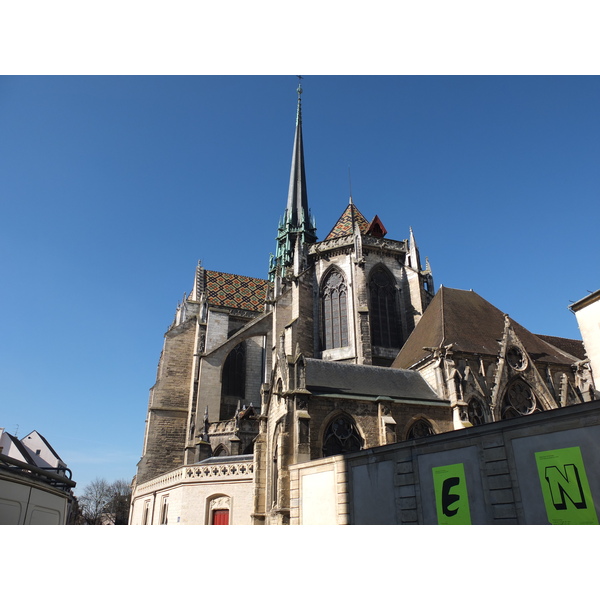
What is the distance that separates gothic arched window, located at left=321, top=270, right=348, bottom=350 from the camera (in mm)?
24094

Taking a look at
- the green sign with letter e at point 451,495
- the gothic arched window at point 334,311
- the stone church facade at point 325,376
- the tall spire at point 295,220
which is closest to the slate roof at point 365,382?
the stone church facade at point 325,376

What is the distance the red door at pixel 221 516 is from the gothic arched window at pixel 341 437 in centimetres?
458

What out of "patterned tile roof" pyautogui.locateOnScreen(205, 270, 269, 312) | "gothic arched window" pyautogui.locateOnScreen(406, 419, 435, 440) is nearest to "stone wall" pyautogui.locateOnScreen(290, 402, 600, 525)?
"gothic arched window" pyautogui.locateOnScreen(406, 419, 435, 440)

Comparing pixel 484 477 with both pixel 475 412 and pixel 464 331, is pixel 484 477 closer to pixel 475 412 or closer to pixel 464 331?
pixel 475 412

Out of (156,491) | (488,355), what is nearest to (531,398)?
(488,355)

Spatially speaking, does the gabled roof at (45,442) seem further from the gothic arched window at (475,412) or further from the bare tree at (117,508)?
the gothic arched window at (475,412)

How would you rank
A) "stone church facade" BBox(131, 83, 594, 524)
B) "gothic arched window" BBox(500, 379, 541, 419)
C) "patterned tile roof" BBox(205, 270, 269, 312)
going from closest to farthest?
1. "stone church facade" BBox(131, 83, 594, 524)
2. "gothic arched window" BBox(500, 379, 541, 419)
3. "patterned tile roof" BBox(205, 270, 269, 312)

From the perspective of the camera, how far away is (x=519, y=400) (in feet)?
55.8

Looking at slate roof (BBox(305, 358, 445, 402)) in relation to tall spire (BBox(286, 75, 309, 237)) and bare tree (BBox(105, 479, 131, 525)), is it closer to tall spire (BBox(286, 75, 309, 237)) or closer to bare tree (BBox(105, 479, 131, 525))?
tall spire (BBox(286, 75, 309, 237))

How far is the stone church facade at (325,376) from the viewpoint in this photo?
47.8ft

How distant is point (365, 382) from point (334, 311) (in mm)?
8801

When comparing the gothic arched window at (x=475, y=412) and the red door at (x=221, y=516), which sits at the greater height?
the gothic arched window at (x=475, y=412)

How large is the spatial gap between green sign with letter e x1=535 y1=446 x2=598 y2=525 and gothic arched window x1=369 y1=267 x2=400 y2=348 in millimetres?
17574
